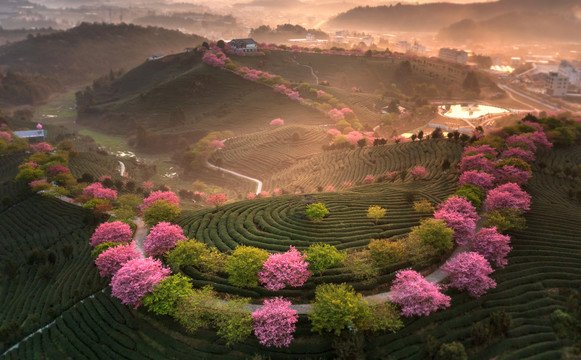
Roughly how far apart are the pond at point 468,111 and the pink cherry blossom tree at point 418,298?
354ft

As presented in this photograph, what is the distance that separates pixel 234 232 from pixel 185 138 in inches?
3078

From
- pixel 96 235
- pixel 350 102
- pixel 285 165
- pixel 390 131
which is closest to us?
pixel 96 235

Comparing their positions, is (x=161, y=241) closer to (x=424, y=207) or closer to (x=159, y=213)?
(x=159, y=213)

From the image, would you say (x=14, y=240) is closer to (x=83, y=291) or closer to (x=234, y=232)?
(x=83, y=291)

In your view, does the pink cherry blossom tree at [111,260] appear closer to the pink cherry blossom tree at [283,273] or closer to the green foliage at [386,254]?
the pink cherry blossom tree at [283,273]

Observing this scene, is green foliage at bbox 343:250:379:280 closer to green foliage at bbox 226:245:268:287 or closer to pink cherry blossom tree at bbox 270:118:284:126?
green foliage at bbox 226:245:268:287

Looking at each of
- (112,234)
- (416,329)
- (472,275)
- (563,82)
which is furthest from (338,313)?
(563,82)

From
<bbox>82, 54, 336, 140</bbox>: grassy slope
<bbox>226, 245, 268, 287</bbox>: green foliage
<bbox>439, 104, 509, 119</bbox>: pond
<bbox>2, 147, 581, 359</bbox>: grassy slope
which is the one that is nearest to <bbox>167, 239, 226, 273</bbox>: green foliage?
<bbox>226, 245, 268, 287</bbox>: green foliage

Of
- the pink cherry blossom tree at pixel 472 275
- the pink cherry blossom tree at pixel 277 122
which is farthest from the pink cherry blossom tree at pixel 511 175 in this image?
the pink cherry blossom tree at pixel 277 122

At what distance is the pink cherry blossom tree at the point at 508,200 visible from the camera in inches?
1722

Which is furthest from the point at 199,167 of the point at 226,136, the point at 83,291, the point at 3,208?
the point at 83,291

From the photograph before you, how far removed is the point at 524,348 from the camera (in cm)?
2748

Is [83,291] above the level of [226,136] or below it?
below

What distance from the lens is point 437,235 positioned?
38.4m
